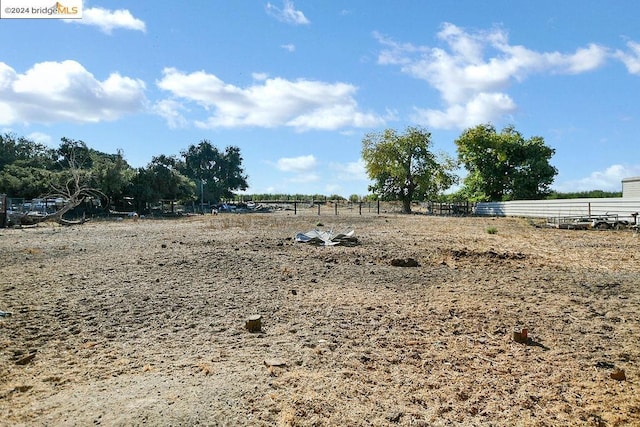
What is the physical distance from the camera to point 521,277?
8.42 m

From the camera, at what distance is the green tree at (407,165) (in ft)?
166

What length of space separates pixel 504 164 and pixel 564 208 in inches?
619

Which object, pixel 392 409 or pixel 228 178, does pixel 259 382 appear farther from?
pixel 228 178

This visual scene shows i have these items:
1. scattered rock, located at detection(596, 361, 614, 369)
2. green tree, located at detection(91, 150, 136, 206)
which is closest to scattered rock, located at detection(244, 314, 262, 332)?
scattered rock, located at detection(596, 361, 614, 369)

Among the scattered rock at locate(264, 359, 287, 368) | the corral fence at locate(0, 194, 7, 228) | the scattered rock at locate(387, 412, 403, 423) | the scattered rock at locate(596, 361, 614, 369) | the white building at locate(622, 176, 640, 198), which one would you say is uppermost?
the white building at locate(622, 176, 640, 198)

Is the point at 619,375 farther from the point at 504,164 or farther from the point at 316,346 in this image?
the point at 504,164

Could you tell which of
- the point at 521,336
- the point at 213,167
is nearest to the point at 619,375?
the point at 521,336

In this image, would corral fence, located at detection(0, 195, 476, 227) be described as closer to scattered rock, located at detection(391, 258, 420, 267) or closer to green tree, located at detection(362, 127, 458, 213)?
green tree, located at detection(362, 127, 458, 213)

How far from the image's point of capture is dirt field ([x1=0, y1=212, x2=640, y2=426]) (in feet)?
10.5

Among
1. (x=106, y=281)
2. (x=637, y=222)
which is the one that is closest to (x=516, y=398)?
(x=106, y=281)

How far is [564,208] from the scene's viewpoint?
32562mm

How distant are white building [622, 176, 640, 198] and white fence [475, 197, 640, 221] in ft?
19.3

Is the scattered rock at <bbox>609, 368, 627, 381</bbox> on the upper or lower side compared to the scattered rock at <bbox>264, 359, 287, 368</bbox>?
lower

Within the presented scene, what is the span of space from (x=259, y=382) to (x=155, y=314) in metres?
2.70
